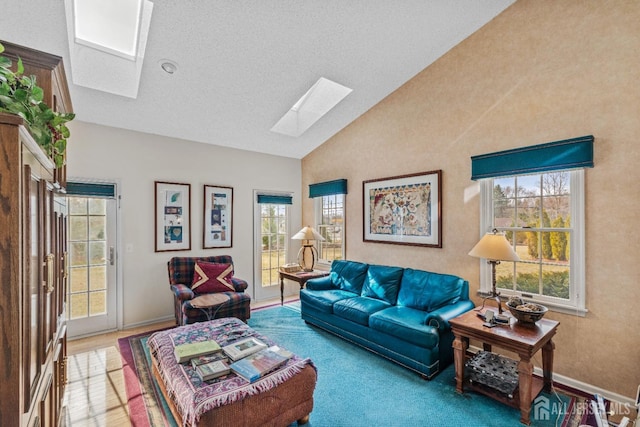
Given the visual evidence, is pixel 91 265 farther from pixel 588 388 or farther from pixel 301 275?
pixel 588 388

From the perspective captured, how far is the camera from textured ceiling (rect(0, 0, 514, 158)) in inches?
97.7

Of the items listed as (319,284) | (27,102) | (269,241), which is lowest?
(319,284)

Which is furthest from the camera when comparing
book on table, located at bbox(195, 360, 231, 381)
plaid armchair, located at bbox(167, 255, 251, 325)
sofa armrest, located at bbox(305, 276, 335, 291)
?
sofa armrest, located at bbox(305, 276, 335, 291)

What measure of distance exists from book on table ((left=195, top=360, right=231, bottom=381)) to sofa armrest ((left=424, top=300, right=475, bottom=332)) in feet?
5.85

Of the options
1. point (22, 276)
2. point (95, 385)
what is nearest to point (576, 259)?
point (22, 276)

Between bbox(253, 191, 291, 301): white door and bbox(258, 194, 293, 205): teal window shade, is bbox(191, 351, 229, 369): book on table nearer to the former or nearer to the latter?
bbox(253, 191, 291, 301): white door

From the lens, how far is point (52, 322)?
63.2 inches

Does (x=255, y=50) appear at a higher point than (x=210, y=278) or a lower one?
higher

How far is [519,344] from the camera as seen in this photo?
2154 mm

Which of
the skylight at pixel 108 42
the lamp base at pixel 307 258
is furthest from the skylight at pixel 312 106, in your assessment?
the lamp base at pixel 307 258

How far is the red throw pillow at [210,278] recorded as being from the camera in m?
3.96

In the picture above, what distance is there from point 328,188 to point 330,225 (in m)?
0.64

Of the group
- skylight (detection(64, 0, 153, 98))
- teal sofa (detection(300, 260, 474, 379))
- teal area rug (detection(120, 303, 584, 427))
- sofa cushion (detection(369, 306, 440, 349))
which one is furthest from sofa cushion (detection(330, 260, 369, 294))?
skylight (detection(64, 0, 153, 98))

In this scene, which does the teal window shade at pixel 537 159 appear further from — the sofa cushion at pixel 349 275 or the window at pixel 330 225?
the window at pixel 330 225
